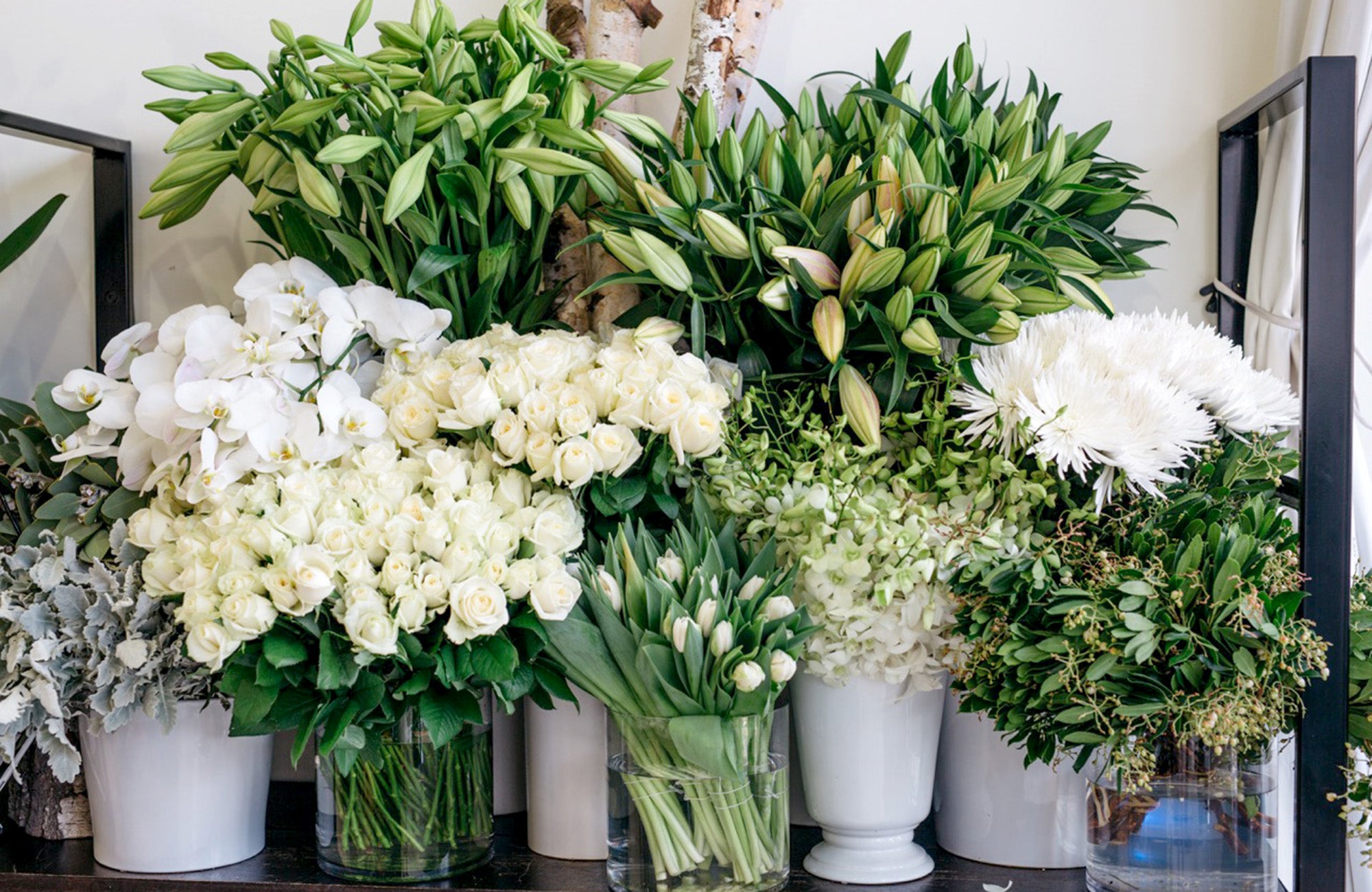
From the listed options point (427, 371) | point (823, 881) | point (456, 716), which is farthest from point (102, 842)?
point (823, 881)

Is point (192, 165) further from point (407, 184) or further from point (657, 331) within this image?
point (657, 331)

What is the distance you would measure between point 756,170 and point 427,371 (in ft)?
1.04

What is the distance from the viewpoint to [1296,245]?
0.96 m

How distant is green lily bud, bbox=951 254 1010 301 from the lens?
2.66ft

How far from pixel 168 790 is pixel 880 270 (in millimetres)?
661

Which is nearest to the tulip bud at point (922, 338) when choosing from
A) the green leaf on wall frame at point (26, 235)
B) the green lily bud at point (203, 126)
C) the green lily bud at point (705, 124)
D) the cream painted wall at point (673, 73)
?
the green lily bud at point (705, 124)

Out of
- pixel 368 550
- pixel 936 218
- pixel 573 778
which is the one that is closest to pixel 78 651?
pixel 368 550

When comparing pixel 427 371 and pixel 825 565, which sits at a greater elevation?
pixel 427 371

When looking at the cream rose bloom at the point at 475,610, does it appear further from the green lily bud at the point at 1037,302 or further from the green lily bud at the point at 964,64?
the green lily bud at the point at 964,64

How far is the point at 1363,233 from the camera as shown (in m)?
0.95

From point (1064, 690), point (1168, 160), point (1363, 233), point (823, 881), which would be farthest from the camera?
point (1168, 160)

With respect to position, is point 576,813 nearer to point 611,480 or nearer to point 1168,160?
point 611,480

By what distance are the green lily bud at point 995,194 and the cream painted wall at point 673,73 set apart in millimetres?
270

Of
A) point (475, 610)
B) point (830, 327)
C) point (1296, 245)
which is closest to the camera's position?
point (475, 610)
